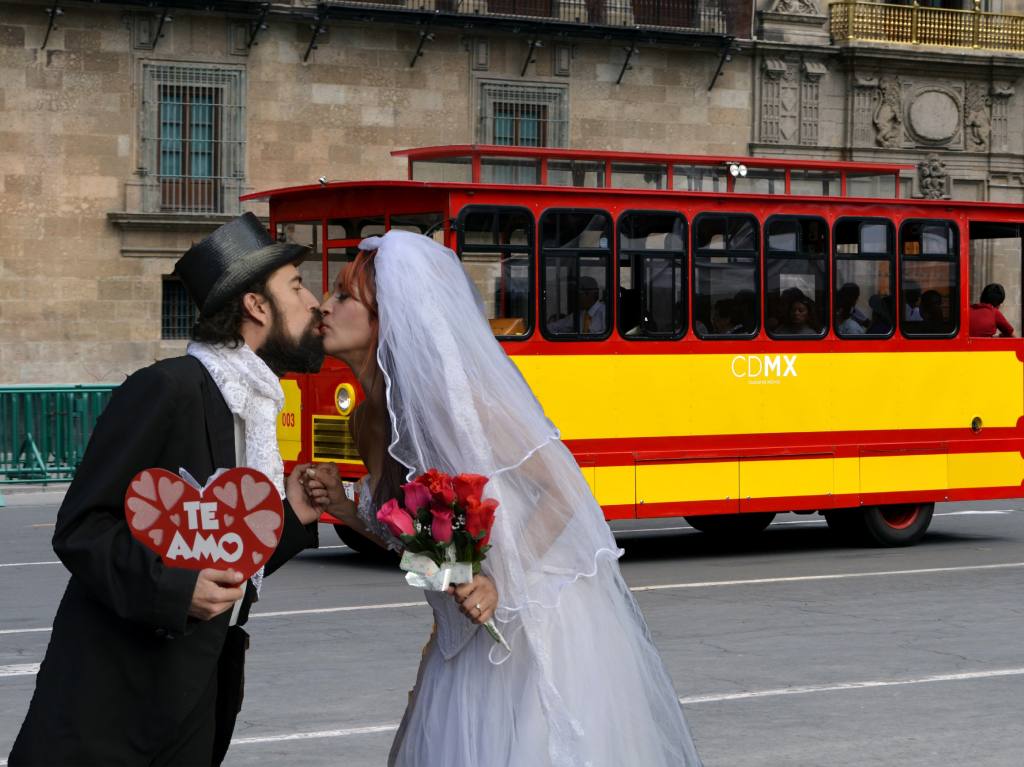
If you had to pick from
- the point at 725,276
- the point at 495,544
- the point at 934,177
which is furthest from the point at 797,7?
the point at 495,544

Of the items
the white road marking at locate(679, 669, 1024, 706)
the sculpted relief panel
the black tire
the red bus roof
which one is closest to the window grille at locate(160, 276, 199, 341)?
the sculpted relief panel

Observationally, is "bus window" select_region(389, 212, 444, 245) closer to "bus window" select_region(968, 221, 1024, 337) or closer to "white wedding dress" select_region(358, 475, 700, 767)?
"bus window" select_region(968, 221, 1024, 337)

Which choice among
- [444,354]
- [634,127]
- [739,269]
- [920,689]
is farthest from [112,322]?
[444,354]

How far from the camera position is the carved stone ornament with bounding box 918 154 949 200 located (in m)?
34.2

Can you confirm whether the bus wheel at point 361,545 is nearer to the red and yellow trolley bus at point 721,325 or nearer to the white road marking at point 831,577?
the red and yellow trolley bus at point 721,325

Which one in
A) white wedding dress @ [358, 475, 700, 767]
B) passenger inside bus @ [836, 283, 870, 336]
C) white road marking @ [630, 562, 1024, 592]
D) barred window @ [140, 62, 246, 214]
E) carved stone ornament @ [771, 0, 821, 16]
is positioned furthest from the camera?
carved stone ornament @ [771, 0, 821, 16]

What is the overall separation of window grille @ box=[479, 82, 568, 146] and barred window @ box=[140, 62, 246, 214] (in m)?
4.49

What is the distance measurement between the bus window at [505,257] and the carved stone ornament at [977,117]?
22.6m

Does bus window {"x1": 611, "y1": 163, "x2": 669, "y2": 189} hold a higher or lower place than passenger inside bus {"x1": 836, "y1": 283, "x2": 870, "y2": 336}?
higher

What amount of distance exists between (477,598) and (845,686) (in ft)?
16.6

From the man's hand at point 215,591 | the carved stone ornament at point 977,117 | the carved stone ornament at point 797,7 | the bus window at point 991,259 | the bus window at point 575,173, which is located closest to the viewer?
the man's hand at point 215,591

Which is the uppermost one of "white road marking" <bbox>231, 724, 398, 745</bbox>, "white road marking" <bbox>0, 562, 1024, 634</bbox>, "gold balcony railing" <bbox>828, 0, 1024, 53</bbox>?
"gold balcony railing" <bbox>828, 0, 1024, 53</bbox>

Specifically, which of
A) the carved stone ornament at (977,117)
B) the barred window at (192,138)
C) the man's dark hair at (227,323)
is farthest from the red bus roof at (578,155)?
the carved stone ornament at (977,117)

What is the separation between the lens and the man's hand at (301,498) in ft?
14.4
